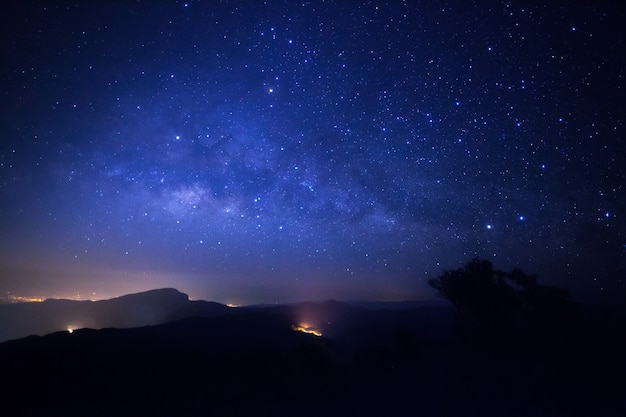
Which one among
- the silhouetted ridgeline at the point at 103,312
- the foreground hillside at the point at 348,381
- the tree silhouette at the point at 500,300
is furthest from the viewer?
the silhouetted ridgeline at the point at 103,312

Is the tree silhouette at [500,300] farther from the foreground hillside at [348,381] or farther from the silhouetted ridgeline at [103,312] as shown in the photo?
the silhouetted ridgeline at [103,312]

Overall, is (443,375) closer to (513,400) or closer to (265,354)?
(513,400)

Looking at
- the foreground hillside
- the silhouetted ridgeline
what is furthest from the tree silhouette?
the silhouetted ridgeline

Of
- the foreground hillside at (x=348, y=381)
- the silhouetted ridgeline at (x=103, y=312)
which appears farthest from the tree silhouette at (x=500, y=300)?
the silhouetted ridgeline at (x=103, y=312)

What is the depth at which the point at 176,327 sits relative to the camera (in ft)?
152

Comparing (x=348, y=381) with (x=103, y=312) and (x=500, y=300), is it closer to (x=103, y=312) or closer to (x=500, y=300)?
(x=500, y=300)

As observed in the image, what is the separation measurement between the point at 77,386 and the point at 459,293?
89.3 ft

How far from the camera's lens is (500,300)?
2442 centimetres

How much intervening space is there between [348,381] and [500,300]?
1723cm

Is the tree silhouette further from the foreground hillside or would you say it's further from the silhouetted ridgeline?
the silhouetted ridgeline

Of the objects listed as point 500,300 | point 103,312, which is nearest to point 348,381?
point 500,300

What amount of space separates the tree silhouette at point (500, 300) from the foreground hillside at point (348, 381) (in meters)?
4.32

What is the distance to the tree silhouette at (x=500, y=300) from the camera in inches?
929

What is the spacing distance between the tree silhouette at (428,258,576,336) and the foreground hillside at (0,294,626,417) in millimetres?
4320
